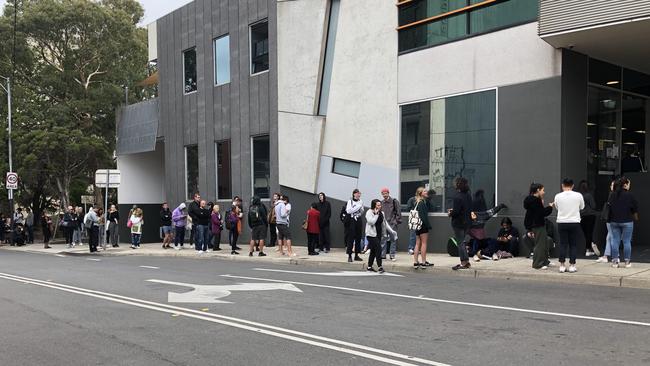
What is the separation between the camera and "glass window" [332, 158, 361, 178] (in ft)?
59.2

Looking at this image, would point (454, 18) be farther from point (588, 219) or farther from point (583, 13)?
point (588, 219)

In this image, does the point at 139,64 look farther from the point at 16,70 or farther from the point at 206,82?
the point at 206,82

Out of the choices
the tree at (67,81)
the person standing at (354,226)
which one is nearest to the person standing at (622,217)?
the person standing at (354,226)

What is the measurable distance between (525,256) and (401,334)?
7915 millimetres

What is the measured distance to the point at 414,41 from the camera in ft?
53.3

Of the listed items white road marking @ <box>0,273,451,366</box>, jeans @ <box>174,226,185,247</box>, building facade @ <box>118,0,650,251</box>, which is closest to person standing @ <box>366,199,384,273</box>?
building facade @ <box>118,0,650,251</box>

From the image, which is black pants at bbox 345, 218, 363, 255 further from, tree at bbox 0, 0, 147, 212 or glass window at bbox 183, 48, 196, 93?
tree at bbox 0, 0, 147, 212

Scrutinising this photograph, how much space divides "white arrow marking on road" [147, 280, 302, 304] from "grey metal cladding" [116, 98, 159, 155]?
1707cm

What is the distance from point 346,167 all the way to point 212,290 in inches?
359

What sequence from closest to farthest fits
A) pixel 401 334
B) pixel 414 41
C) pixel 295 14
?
pixel 401 334 → pixel 414 41 → pixel 295 14

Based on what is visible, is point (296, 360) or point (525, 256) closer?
point (296, 360)

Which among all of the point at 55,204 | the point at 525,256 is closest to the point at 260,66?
the point at 525,256

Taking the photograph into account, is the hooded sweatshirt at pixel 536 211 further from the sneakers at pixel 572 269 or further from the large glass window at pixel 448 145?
the large glass window at pixel 448 145

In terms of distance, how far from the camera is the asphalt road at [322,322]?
5676 millimetres
